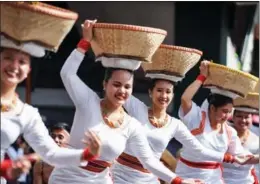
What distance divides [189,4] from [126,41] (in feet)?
19.6

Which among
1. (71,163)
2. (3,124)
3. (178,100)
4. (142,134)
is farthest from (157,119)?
(178,100)

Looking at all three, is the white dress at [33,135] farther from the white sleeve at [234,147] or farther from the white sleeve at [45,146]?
the white sleeve at [234,147]

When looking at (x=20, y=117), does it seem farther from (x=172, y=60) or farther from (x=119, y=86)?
(x=172, y=60)

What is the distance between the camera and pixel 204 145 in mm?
7289

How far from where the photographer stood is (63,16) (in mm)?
4898

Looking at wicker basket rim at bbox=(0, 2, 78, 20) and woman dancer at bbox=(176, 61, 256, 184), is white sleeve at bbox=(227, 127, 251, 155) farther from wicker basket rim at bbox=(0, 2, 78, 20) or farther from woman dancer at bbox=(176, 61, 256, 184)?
wicker basket rim at bbox=(0, 2, 78, 20)

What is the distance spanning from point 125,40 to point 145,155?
0.87 metres

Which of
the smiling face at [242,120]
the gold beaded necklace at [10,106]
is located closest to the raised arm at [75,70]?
the gold beaded necklace at [10,106]

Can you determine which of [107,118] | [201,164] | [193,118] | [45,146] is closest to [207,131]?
[193,118]

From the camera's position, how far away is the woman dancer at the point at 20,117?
Answer: 487 centimetres

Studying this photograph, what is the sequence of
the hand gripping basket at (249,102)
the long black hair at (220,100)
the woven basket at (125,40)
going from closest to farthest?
the woven basket at (125,40) → the long black hair at (220,100) → the hand gripping basket at (249,102)

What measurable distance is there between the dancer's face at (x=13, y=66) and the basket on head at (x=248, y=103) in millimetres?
3460

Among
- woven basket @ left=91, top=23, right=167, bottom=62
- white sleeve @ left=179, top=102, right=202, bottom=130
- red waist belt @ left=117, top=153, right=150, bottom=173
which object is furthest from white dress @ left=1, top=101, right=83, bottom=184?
white sleeve @ left=179, top=102, right=202, bottom=130

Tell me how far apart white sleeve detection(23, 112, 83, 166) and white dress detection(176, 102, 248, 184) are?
2.21 m
